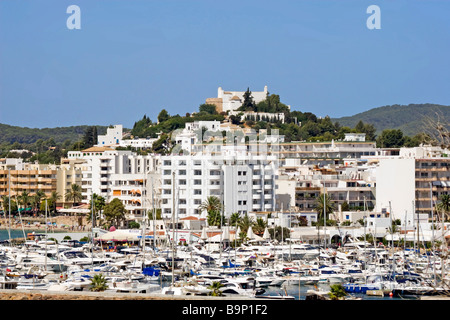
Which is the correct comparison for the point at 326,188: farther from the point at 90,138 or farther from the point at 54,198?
the point at 90,138

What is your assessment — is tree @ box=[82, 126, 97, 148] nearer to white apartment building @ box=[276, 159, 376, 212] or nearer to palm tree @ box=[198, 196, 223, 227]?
white apartment building @ box=[276, 159, 376, 212]

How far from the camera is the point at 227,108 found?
73750mm

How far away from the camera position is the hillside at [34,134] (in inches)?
3401

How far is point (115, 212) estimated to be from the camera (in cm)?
3253

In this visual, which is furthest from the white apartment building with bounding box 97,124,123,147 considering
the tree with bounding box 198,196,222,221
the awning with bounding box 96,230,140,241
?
the awning with bounding box 96,230,140,241

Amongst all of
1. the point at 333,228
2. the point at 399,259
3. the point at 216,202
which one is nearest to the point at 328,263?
the point at 399,259

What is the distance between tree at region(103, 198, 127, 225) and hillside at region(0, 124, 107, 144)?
46.7 m

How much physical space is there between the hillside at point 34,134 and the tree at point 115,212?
1838 inches

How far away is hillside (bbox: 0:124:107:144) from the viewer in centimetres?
8638

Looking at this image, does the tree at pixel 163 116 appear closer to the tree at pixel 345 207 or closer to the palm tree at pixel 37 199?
the palm tree at pixel 37 199

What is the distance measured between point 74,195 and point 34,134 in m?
55.3

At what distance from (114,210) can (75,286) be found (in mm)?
18045
